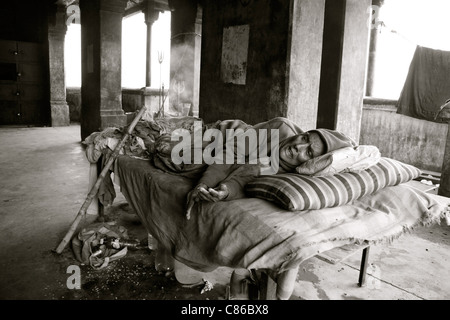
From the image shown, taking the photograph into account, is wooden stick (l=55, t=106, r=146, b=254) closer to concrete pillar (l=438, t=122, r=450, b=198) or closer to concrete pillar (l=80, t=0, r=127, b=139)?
concrete pillar (l=438, t=122, r=450, b=198)

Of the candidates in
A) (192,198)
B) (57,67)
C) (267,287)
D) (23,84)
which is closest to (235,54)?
(192,198)

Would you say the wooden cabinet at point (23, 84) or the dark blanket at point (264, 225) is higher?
the wooden cabinet at point (23, 84)

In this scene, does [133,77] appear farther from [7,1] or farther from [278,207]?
[278,207]

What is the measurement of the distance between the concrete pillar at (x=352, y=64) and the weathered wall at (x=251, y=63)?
1.10m

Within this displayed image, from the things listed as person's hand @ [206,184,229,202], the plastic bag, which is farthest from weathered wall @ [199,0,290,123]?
the plastic bag

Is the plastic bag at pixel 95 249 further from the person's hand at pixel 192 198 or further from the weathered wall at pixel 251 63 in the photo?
the weathered wall at pixel 251 63

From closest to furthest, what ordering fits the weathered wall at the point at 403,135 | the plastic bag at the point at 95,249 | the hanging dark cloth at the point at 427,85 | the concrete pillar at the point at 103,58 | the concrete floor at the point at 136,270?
the concrete floor at the point at 136,270 → the plastic bag at the point at 95,249 → the hanging dark cloth at the point at 427,85 → the weathered wall at the point at 403,135 → the concrete pillar at the point at 103,58

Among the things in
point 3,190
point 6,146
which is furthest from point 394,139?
point 6,146

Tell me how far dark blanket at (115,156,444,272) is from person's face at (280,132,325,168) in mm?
444

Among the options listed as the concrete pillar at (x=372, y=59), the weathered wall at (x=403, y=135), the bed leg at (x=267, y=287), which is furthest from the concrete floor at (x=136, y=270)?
the concrete pillar at (x=372, y=59)

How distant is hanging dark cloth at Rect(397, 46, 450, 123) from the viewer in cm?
709

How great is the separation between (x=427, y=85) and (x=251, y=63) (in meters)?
4.78

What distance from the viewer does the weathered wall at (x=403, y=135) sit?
7.43 meters

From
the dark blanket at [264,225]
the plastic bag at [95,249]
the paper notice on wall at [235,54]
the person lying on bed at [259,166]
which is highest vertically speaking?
the paper notice on wall at [235,54]
